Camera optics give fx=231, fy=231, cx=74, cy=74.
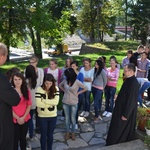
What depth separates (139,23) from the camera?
29.6m

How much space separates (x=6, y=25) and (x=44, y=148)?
14094 mm

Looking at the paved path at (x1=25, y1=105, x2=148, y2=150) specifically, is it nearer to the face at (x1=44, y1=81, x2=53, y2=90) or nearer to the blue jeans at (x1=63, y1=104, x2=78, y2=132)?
the blue jeans at (x1=63, y1=104, x2=78, y2=132)

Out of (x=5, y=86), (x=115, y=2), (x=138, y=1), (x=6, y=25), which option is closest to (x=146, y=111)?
(x=5, y=86)

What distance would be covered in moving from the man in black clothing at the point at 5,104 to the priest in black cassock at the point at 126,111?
7.28ft

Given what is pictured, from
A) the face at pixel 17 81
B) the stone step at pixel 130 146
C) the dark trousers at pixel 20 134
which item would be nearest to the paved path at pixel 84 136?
the stone step at pixel 130 146

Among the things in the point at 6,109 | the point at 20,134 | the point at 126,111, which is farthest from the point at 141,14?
the point at 6,109

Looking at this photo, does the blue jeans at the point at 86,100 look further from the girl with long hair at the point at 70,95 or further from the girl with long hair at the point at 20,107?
the girl with long hair at the point at 20,107

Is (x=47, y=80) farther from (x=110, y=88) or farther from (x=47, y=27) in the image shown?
(x=47, y=27)

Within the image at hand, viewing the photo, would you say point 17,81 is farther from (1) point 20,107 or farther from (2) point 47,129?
(2) point 47,129

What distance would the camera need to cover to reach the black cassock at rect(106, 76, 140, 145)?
166 inches

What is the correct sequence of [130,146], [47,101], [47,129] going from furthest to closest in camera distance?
[47,129]
[47,101]
[130,146]

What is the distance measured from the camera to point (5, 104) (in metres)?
2.72

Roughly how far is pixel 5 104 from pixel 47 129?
1984mm

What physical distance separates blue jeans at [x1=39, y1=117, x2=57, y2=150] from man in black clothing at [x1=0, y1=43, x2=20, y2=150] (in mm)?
1477
